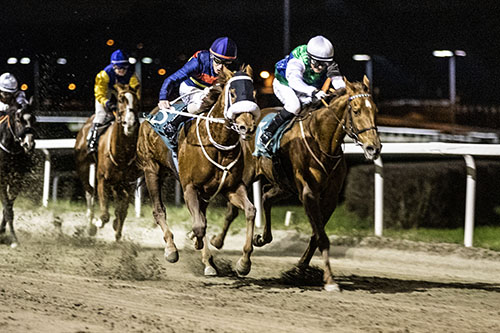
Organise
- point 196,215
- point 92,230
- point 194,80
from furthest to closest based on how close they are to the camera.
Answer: point 92,230 → point 194,80 → point 196,215

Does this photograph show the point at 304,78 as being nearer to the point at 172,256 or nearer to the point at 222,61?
the point at 222,61

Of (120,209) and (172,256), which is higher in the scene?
(120,209)

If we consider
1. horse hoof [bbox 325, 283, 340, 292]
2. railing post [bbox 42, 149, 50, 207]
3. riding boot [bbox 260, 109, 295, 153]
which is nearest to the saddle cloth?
riding boot [bbox 260, 109, 295, 153]

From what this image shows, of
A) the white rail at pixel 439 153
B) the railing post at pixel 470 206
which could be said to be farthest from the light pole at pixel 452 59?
the railing post at pixel 470 206

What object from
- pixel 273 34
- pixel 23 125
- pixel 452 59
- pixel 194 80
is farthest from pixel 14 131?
pixel 273 34

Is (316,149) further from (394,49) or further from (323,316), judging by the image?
(394,49)

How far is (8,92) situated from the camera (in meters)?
9.16

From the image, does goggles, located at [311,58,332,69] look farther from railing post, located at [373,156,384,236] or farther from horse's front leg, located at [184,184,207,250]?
railing post, located at [373,156,384,236]

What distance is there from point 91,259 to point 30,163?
209cm

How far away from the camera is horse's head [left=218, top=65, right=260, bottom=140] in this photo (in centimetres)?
541

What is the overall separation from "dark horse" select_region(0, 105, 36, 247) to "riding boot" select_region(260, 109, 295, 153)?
10.3 ft

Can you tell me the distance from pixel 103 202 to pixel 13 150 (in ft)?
3.85

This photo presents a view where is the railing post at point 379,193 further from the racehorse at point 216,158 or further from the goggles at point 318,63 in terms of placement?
the racehorse at point 216,158

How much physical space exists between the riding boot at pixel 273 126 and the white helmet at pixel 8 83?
384cm
